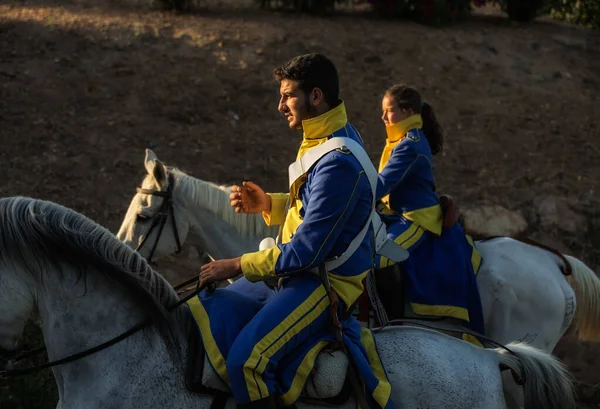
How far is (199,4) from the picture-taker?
13.4 m

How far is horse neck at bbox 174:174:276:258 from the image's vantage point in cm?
593

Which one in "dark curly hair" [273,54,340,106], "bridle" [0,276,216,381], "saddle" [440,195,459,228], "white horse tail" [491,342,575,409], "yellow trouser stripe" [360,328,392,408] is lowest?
"saddle" [440,195,459,228]

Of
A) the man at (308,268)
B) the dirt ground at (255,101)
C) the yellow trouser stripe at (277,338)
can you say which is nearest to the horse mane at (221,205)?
the man at (308,268)

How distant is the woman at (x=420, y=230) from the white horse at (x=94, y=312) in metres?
2.11

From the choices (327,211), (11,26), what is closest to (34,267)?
(327,211)

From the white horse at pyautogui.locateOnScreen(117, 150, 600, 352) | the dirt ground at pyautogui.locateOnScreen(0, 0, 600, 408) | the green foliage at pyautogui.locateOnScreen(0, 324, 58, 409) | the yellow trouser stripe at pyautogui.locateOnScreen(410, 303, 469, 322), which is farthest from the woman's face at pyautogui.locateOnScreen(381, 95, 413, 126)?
the dirt ground at pyautogui.locateOnScreen(0, 0, 600, 408)

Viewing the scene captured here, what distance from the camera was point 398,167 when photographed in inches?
226

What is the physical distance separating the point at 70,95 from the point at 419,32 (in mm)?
5943

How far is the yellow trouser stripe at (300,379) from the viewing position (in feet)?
11.5

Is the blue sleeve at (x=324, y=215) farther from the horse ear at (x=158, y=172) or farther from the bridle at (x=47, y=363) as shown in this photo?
the horse ear at (x=158, y=172)

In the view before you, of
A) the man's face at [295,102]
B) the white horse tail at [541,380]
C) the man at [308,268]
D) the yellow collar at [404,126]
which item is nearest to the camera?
the man at [308,268]

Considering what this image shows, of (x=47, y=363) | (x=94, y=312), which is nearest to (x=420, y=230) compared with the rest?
(x=94, y=312)

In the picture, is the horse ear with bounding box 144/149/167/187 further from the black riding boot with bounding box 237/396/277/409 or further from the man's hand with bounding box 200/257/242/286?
the black riding boot with bounding box 237/396/277/409

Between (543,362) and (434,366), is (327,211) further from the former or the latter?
(543,362)
